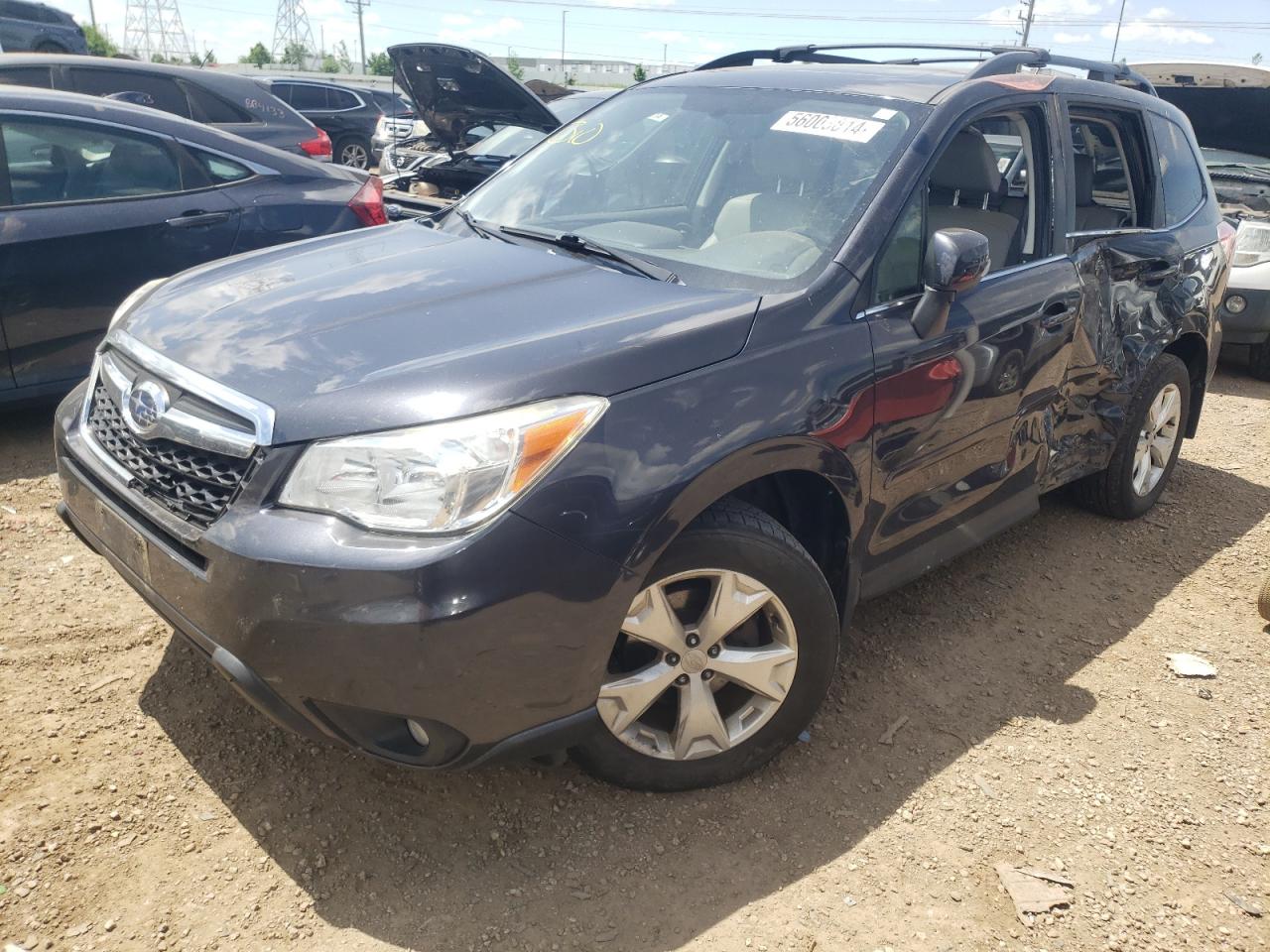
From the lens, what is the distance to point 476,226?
135 inches

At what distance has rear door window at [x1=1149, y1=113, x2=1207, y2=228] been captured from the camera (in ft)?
14.1

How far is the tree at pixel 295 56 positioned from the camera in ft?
294

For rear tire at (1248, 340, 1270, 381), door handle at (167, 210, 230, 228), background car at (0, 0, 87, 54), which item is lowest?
rear tire at (1248, 340, 1270, 381)

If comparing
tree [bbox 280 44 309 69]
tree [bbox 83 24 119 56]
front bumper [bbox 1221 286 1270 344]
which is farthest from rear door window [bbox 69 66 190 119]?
tree [bbox 280 44 309 69]

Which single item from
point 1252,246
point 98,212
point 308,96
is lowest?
point 1252,246

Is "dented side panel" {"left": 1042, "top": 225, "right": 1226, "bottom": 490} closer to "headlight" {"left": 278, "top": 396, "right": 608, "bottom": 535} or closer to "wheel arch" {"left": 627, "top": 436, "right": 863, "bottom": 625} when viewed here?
"wheel arch" {"left": 627, "top": 436, "right": 863, "bottom": 625}

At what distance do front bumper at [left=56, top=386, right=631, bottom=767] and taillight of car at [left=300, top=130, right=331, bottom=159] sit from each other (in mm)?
7721

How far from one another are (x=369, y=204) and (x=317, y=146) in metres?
4.49

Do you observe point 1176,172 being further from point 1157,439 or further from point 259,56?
point 259,56

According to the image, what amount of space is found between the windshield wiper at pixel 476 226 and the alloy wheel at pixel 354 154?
49.4 feet

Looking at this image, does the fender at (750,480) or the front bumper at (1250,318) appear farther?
the front bumper at (1250,318)

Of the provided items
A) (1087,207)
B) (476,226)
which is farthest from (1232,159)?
(476,226)

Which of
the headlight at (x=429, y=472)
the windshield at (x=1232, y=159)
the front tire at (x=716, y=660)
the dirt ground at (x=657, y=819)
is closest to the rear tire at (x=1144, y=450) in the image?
the dirt ground at (x=657, y=819)

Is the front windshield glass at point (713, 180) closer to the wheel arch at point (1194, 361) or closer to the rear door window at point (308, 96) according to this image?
the wheel arch at point (1194, 361)
